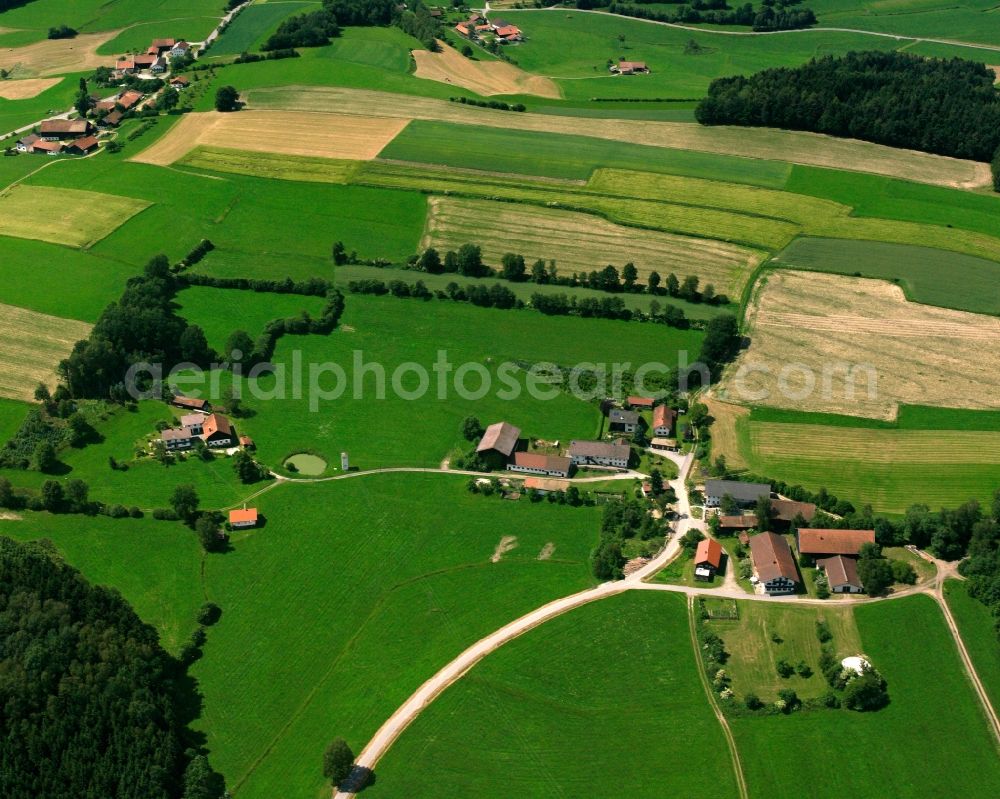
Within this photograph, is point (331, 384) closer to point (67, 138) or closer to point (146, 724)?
point (146, 724)

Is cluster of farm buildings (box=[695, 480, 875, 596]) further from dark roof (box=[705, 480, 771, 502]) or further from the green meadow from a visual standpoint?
the green meadow

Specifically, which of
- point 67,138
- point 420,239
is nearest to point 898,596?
point 420,239

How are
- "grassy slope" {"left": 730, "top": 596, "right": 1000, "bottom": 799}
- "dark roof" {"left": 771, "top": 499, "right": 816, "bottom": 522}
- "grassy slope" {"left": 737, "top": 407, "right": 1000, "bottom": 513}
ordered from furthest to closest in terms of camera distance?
"grassy slope" {"left": 737, "top": 407, "right": 1000, "bottom": 513}, "dark roof" {"left": 771, "top": 499, "right": 816, "bottom": 522}, "grassy slope" {"left": 730, "top": 596, "right": 1000, "bottom": 799}

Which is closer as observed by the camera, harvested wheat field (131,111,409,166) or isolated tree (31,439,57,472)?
isolated tree (31,439,57,472)

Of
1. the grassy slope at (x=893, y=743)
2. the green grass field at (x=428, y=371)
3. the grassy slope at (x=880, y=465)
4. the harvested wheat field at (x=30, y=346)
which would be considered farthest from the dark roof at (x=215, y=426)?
the grassy slope at (x=893, y=743)

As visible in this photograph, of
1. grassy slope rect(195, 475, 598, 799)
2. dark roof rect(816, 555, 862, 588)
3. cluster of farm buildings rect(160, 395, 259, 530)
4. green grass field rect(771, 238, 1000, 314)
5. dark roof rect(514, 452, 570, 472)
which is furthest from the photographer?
green grass field rect(771, 238, 1000, 314)

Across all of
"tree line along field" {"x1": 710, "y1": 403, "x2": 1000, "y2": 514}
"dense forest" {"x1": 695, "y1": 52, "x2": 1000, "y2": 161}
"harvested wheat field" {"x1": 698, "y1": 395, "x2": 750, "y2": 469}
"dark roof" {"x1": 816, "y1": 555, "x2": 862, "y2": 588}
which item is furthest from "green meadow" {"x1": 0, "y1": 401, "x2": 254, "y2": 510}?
"dense forest" {"x1": 695, "y1": 52, "x2": 1000, "y2": 161}

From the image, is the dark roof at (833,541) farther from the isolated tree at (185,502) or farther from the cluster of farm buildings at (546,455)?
the isolated tree at (185,502)
